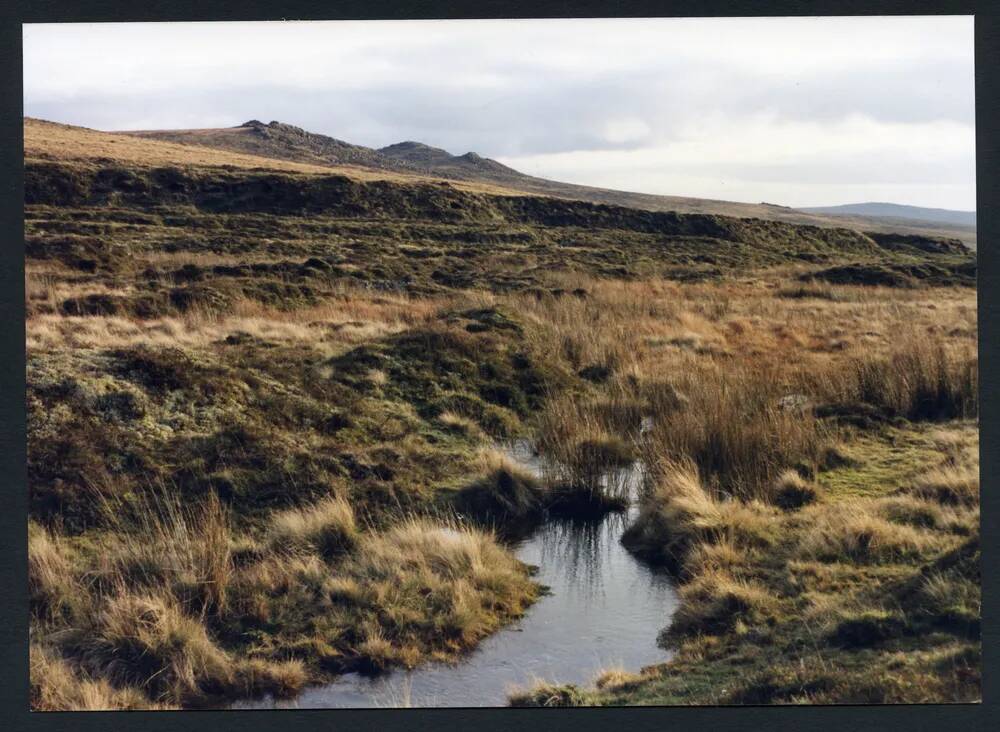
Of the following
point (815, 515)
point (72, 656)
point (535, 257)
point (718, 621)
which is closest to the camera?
point (72, 656)

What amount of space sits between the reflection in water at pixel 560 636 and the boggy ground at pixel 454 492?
0.17 meters

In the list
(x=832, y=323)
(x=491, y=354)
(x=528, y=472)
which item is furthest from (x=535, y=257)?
(x=528, y=472)

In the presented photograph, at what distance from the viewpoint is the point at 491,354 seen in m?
12.3

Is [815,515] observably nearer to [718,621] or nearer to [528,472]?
[718,621]

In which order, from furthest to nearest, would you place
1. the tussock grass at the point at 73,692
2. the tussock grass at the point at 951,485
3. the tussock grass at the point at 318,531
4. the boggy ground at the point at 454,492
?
the tussock grass at the point at 951,485 → the tussock grass at the point at 318,531 → the boggy ground at the point at 454,492 → the tussock grass at the point at 73,692

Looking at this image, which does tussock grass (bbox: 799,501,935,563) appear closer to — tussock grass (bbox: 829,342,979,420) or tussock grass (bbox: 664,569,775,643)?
tussock grass (bbox: 664,569,775,643)

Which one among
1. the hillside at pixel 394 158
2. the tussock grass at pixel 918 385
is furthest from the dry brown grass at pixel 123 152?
the tussock grass at pixel 918 385

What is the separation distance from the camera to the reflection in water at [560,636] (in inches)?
211

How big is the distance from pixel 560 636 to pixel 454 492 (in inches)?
92.6

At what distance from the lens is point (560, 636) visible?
19.9ft

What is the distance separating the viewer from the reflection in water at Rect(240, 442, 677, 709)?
17.6 feet

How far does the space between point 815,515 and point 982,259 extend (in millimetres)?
2450

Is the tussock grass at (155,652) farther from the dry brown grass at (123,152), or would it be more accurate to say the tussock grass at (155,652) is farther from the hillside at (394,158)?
the hillside at (394,158)

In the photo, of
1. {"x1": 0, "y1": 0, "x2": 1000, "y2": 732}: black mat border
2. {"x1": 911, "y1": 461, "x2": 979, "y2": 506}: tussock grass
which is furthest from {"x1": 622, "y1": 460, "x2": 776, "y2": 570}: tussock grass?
{"x1": 0, "y1": 0, "x2": 1000, "y2": 732}: black mat border
